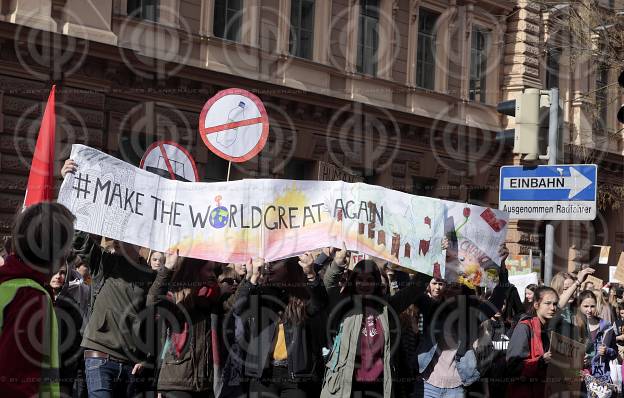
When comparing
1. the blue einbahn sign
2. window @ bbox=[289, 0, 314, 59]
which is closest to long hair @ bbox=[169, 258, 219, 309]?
the blue einbahn sign

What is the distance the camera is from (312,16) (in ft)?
76.9

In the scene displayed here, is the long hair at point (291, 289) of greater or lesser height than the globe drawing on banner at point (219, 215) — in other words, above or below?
below

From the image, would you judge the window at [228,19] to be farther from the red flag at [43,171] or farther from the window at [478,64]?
the red flag at [43,171]

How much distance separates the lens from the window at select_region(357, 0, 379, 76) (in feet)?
79.8

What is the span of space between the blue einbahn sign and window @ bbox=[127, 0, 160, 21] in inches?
404

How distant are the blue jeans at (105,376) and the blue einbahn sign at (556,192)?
13.9ft

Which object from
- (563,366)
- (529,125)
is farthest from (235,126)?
(563,366)

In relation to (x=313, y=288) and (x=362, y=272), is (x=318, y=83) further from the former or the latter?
(x=313, y=288)

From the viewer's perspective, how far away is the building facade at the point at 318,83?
18.1m

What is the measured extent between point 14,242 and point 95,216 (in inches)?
142

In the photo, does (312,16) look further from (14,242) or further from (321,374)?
(14,242)

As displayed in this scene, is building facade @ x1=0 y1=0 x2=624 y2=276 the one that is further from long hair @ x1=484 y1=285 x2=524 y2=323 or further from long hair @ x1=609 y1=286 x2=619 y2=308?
long hair @ x1=609 y1=286 x2=619 y2=308

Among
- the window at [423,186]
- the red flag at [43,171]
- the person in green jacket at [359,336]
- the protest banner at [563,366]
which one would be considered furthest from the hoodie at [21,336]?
the window at [423,186]

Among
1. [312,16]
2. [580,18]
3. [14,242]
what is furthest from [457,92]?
[14,242]
